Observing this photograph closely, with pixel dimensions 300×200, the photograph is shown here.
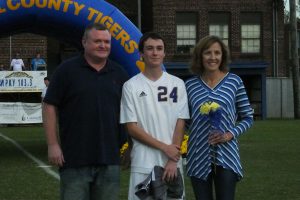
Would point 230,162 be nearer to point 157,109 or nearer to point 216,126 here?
point 216,126

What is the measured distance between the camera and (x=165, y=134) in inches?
202

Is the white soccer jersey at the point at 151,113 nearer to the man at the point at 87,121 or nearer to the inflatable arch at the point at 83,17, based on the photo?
the man at the point at 87,121

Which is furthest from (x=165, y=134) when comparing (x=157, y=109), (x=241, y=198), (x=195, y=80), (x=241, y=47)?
(x=241, y=47)

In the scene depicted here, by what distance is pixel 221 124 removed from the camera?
5.23 metres

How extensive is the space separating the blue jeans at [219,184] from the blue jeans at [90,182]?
2.06 feet

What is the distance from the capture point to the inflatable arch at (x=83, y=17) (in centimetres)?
1259

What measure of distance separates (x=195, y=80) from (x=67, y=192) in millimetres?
1294

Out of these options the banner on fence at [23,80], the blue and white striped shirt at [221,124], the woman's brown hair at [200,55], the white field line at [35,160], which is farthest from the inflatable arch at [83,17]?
the banner on fence at [23,80]

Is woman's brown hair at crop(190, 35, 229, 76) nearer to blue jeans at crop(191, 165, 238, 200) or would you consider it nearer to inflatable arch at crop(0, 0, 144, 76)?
blue jeans at crop(191, 165, 238, 200)

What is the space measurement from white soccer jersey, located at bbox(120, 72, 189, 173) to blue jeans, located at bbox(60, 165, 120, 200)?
19 cm

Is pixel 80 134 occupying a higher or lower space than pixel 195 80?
lower

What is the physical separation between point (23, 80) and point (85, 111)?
22312 mm

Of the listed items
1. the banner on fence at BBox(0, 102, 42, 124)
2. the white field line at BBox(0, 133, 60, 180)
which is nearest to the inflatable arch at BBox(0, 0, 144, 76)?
the white field line at BBox(0, 133, 60, 180)

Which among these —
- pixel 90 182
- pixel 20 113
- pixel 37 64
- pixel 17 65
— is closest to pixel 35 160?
pixel 90 182
